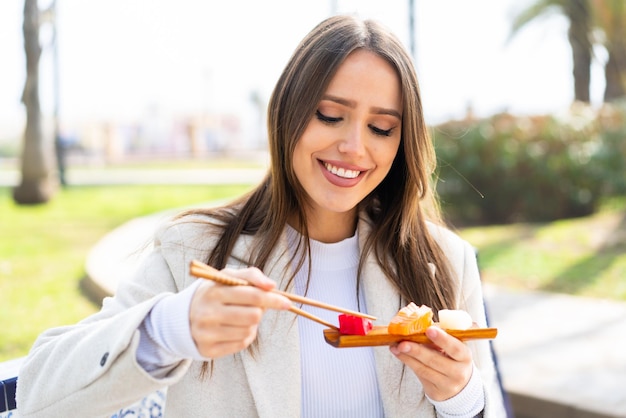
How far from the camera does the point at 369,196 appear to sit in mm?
2234

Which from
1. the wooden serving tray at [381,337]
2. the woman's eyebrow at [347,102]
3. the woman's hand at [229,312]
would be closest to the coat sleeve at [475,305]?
the wooden serving tray at [381,337]

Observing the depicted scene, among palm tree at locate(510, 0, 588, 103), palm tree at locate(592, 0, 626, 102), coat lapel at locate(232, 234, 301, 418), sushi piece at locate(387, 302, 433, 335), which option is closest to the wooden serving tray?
sushi piece at locate(387, 302, 433, 335)

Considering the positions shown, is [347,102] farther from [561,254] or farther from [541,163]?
[541,163]

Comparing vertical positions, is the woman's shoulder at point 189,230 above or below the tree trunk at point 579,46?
below

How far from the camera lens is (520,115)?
10.4 meters

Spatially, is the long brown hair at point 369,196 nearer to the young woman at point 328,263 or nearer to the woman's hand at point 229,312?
the young woman at point 328,263

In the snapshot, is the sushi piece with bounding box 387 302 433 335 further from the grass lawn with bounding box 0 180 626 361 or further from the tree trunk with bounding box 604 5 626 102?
the tree trunk with bounding box 604 5 626 102

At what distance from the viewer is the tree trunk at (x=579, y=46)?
1414 centimetres

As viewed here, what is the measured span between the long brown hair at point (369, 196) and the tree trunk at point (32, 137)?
10253mm

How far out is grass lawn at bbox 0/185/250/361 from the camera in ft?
17.5

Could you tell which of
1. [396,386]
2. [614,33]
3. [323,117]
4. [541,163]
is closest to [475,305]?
[396,386]

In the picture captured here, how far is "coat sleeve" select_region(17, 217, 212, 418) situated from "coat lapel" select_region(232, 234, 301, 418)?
36 cm

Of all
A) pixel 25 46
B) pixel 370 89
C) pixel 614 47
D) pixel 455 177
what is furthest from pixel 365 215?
pixel 614 47

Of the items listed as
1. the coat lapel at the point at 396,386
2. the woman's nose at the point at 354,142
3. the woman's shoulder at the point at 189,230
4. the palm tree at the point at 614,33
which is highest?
the palm tree at the point at 614,33
